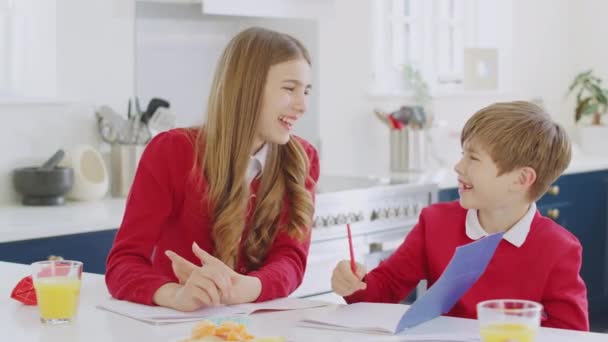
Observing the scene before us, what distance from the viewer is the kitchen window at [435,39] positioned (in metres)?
5.04

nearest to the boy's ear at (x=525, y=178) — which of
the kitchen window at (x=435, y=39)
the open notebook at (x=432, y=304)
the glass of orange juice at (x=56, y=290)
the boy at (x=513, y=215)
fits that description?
the boy at (x=513, y=215)

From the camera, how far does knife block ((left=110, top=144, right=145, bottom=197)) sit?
148 inches

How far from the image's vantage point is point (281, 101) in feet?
7.54

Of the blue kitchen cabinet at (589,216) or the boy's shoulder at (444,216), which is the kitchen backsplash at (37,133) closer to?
the boy's shoulder at (444,216)

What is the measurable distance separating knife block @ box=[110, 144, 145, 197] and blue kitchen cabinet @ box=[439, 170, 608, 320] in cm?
196

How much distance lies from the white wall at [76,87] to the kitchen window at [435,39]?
139 cm

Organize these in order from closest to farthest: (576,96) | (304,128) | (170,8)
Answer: (170,8), (304,128), (576,96)

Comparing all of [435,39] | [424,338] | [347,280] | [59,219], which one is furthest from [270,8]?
[424,338]

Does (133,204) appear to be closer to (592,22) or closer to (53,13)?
(53,13)

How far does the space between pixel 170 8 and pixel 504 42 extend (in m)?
2.16

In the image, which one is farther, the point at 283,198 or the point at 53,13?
the point at 53,13

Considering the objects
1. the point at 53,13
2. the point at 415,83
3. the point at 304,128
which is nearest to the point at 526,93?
the point at 415,83

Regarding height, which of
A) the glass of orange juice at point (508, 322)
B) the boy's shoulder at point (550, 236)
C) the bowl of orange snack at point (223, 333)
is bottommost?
the bowl of orange snack at point (223, 333)

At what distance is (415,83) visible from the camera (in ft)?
16.3
